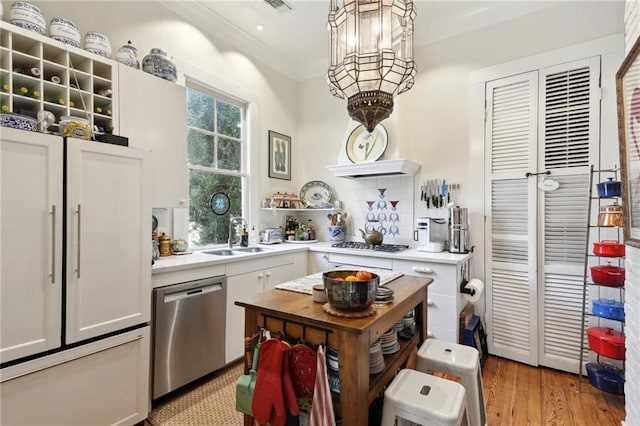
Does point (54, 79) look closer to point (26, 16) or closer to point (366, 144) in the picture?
point (26, 16)

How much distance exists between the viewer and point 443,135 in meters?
3.13

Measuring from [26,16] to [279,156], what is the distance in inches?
95.1

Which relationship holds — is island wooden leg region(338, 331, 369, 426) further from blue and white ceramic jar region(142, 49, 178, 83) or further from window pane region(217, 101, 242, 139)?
window pane region(217, 101, 242, 139)

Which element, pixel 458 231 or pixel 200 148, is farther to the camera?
pixel 200 148

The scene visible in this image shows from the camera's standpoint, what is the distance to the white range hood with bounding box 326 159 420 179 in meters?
3.01

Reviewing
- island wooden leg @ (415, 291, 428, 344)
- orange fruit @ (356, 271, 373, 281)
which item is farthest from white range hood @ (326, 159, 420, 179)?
orange fruit @ (356, 271, 373, 281)

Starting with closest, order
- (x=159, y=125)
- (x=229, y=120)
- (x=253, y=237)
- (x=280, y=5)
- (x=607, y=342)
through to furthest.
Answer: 1. (x=607, y=342)
2. (x=159, y=125)
3. (x=280, y=5)
4. (x=229, y=120)
5. (x=253, y=237)

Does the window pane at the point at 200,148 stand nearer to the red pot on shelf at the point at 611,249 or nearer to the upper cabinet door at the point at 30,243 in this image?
the upper cabinet door at the point at 30,243

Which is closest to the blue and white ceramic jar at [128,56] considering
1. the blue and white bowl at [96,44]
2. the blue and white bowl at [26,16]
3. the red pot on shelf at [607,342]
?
the blue and white bowl at [96,44]

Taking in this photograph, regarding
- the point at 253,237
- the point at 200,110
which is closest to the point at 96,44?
the point at 200,110

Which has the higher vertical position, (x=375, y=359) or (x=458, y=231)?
(x=458, y=231)

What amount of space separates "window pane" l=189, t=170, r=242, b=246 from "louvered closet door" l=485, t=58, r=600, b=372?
2.55m

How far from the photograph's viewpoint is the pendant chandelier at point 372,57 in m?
1.37

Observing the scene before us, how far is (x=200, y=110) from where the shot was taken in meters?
3.06
